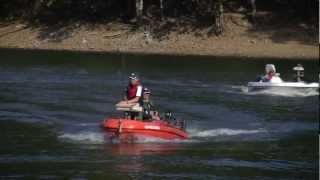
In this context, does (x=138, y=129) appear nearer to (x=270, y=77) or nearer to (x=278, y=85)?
(x=278, y=85)

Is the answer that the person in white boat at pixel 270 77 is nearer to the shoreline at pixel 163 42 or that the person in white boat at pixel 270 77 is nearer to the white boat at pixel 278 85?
the white boat at pixel 278 85

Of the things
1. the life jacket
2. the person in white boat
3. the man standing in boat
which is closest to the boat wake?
the man standing in boat

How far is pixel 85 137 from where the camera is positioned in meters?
28.4

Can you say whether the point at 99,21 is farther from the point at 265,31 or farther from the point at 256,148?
the point at 256,148

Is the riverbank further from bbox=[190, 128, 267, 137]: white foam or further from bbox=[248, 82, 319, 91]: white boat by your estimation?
bbox=[190, 128, 267, 137]: white foam

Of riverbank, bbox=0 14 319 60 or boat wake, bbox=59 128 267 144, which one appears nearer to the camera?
boat wake, bbox=59 128 267 144

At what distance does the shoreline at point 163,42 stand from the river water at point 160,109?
16.7ft

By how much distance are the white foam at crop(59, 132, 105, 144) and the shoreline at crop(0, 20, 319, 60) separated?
34191 millimetres

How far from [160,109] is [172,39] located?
103 feet

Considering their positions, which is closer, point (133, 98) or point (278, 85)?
point (133, 98)

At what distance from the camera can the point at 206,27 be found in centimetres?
6981

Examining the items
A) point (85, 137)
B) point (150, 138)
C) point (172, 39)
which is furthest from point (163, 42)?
point (150, 138)

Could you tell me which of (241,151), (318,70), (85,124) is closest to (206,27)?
(318,70)

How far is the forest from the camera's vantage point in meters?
70.8
